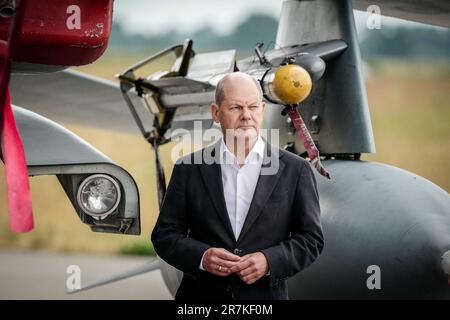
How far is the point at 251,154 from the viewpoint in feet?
8.09

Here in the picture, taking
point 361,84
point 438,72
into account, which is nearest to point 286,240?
point 361,84

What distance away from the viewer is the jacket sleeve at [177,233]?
2.41 meters

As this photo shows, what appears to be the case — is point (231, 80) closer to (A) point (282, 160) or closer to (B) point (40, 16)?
(A) point (282, 160)

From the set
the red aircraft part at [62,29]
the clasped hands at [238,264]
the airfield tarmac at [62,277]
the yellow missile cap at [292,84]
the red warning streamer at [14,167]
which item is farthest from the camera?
the airfield tarmac at [62,277]

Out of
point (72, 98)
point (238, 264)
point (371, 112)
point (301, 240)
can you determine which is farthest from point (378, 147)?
point (238, 264)

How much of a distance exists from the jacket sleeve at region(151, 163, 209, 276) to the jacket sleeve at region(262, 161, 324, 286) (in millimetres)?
204

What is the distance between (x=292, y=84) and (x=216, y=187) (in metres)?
1.42

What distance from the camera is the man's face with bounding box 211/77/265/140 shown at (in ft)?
7.99

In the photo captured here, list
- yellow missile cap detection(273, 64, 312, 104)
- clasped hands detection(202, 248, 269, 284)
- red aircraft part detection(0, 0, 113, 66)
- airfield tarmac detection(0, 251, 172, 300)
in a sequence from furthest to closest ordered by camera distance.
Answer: airfield tarmac detection(0, 251, 172, 300)
yellow missile cap detection(273, 64, 312, 104)
red aircraft part detection(0, 0, 113, 66)
clasped hands detection(202, 248, 269, 284)

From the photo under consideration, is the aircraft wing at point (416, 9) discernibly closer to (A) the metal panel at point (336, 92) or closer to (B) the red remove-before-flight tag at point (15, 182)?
(A) the metal panel at point (336, 92)

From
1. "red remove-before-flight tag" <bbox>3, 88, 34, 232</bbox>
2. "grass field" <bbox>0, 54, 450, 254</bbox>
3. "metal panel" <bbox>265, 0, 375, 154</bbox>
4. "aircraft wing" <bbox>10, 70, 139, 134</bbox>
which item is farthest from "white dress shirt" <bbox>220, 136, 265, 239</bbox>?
"grass field" <bbox>0, 54, 450, 254</bbox>

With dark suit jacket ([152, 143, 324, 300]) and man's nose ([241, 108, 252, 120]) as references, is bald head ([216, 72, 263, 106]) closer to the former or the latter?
man's nose ([241, 108, 252, 120])

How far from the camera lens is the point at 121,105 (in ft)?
23.0

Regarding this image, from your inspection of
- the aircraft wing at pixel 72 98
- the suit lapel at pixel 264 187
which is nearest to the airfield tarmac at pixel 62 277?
the aircraft wing at pixel 72 98
